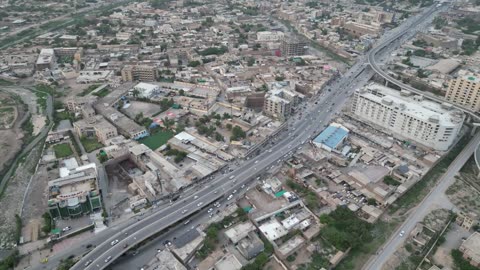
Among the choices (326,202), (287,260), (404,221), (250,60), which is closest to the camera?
(287,260)

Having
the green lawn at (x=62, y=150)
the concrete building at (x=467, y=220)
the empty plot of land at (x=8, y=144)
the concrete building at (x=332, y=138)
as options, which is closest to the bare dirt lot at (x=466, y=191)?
the concrete building at (x=467, y=220)

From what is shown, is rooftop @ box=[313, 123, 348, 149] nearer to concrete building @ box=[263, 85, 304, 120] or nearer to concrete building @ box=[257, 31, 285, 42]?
concrete building @ box=[263, 85, 304, 120]

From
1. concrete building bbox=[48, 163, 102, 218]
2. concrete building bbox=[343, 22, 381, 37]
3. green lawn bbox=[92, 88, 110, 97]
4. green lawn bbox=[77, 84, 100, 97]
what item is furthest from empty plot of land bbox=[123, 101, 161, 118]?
concrete building bbox=[343, 22, 381, 37]

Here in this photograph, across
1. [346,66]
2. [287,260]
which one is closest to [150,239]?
[287,260]

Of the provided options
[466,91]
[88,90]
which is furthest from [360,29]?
[88,90]

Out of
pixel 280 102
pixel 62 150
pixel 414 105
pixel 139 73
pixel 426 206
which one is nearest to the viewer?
pixel 426 206

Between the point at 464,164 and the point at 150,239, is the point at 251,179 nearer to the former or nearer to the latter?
the point at 150,239

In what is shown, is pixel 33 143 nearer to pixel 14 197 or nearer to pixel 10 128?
pixel 10 128
